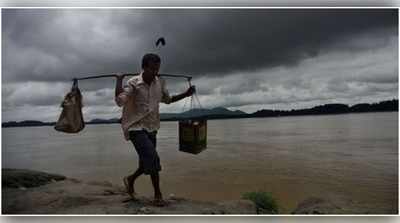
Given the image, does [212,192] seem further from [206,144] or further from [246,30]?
[246,30]

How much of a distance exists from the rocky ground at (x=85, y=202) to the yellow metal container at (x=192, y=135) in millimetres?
364

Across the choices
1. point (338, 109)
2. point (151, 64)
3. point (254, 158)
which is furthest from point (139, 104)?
point (338, 109)

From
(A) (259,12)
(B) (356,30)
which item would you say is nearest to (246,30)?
(A) (259,12)

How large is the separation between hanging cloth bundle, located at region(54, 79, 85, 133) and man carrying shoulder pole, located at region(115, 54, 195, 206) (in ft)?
1.01

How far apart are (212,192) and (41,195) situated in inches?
47.4

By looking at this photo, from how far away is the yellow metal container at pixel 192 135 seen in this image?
165 inches

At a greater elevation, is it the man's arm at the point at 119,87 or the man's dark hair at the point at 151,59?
the man's dark hair at the point at 151,59

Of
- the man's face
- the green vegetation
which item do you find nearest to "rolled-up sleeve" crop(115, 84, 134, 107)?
the man's face

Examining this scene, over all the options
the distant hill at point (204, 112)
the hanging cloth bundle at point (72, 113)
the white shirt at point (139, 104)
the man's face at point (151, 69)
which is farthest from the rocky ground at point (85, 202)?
the man's face at point (151, 69)

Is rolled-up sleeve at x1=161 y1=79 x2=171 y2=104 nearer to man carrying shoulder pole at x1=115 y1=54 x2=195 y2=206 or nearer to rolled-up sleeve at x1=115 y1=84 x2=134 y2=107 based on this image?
man carrying shoulder pole at x1=115 y1=54 x2=195 y2=206

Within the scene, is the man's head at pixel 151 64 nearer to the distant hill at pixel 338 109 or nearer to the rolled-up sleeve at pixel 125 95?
the rolled-up sleeve at pixel 125 95

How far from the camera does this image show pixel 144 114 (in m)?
4.07

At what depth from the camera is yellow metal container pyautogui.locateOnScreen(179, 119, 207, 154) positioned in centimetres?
418

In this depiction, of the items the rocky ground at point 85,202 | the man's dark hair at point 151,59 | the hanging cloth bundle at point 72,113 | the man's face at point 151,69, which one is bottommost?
the rocky ground at point 85,202
